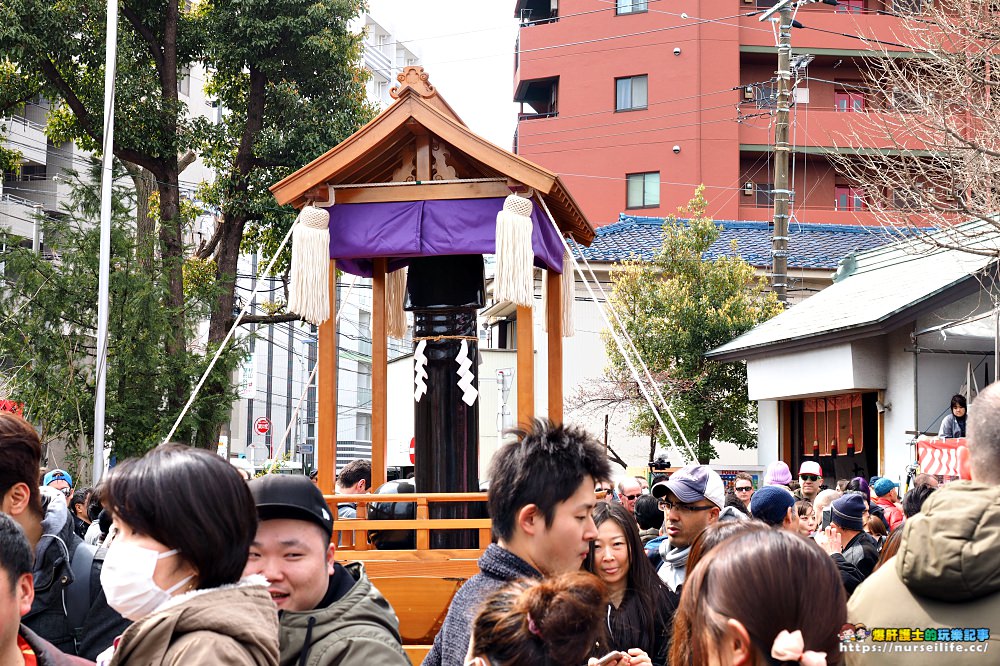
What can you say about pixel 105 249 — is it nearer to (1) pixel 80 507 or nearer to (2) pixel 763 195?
(1) pixel 80 507

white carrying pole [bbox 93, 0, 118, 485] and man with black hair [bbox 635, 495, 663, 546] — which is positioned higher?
white carrying pole [bbox 93, 0, 118, 485]

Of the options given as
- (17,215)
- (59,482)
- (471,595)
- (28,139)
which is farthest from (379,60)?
(471,595)

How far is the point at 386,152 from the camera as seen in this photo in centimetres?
797

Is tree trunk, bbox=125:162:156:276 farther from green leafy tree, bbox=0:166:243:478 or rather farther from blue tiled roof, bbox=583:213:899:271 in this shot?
blue tiled roof, bbox=583:213:899:271

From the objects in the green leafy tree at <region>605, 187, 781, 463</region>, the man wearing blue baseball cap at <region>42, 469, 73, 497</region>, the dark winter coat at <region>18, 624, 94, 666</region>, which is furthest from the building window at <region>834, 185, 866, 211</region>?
the dark winter coat at <region>18, 624, 94, 666</region>

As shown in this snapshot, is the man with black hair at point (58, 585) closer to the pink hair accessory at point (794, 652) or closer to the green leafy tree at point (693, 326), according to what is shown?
the pink hair accessory at point (794, 652)

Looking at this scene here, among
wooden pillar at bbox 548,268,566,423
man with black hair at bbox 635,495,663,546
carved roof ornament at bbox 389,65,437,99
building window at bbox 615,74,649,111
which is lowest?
man with black hair at bbox 635,495,663,546

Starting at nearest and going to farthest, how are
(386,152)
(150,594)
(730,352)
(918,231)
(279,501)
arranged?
(150,594) → (279,501) → (386,152) → (918,231) → (730,352)

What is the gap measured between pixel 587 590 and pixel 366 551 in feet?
15.9

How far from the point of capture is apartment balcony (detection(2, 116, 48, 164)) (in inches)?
1137

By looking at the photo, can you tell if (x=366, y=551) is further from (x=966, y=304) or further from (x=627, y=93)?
(x=627, y=93)

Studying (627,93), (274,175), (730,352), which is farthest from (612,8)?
(274,175)

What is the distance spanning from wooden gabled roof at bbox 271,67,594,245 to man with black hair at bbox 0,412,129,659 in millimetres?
4268

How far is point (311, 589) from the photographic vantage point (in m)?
2.78
